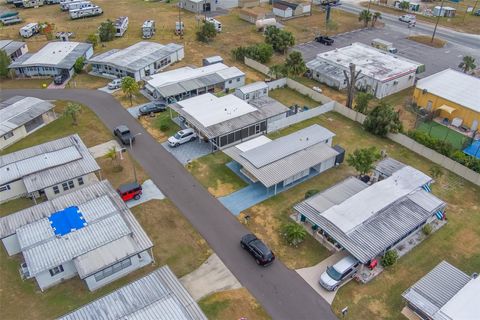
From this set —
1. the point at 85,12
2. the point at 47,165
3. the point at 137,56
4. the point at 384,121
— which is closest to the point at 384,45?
the point at 384,121

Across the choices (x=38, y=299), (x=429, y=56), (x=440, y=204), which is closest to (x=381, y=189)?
(x=440, y=204)

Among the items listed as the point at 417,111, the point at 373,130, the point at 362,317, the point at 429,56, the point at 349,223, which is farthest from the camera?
the point at 429,56

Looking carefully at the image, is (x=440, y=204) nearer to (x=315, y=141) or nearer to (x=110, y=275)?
(x=315, y=141)

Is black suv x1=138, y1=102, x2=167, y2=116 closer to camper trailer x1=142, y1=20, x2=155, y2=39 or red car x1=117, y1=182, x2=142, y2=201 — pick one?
red car x1=117, y1=182, x2=142, y2=201

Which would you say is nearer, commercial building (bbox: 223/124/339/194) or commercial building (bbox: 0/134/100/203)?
commercial building (bbox: 0/134/100/203)

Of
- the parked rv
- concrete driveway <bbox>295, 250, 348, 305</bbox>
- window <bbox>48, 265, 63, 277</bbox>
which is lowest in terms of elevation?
concrete driveway <bbox>295, 250, 348, 305</bbox>

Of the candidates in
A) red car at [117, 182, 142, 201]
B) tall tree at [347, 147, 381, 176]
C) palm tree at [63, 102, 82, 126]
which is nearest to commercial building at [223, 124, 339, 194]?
tall tree at [347, 147, 381, 176]
